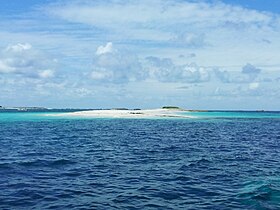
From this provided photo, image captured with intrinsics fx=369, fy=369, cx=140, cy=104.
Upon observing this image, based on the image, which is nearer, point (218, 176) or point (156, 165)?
point (218, 176)

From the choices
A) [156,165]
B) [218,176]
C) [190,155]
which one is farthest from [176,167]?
[190,155]

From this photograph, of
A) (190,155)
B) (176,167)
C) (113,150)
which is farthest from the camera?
(113,150)

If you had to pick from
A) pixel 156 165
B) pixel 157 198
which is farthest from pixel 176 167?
pixel 157 198

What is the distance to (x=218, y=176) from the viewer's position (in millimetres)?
27516

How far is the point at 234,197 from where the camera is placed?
21.5 meters

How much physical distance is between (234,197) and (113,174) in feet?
32.6

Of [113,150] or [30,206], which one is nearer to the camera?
[30,206]

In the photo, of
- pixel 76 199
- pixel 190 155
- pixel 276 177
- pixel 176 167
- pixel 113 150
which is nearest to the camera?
pixel 76 199

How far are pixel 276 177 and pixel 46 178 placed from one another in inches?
659

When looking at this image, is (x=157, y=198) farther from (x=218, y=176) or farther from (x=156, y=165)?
(x=156, y=165)

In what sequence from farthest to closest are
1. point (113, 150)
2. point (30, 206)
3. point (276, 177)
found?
point (113, 150), point (276, 177), point (30, 206)

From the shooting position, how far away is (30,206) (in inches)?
757

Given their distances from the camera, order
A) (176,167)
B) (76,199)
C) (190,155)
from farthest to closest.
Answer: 1. (190,155)
2. (176,167)
3. (76,199)

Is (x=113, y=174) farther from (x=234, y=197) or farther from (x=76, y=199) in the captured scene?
(x=234, y=197)
